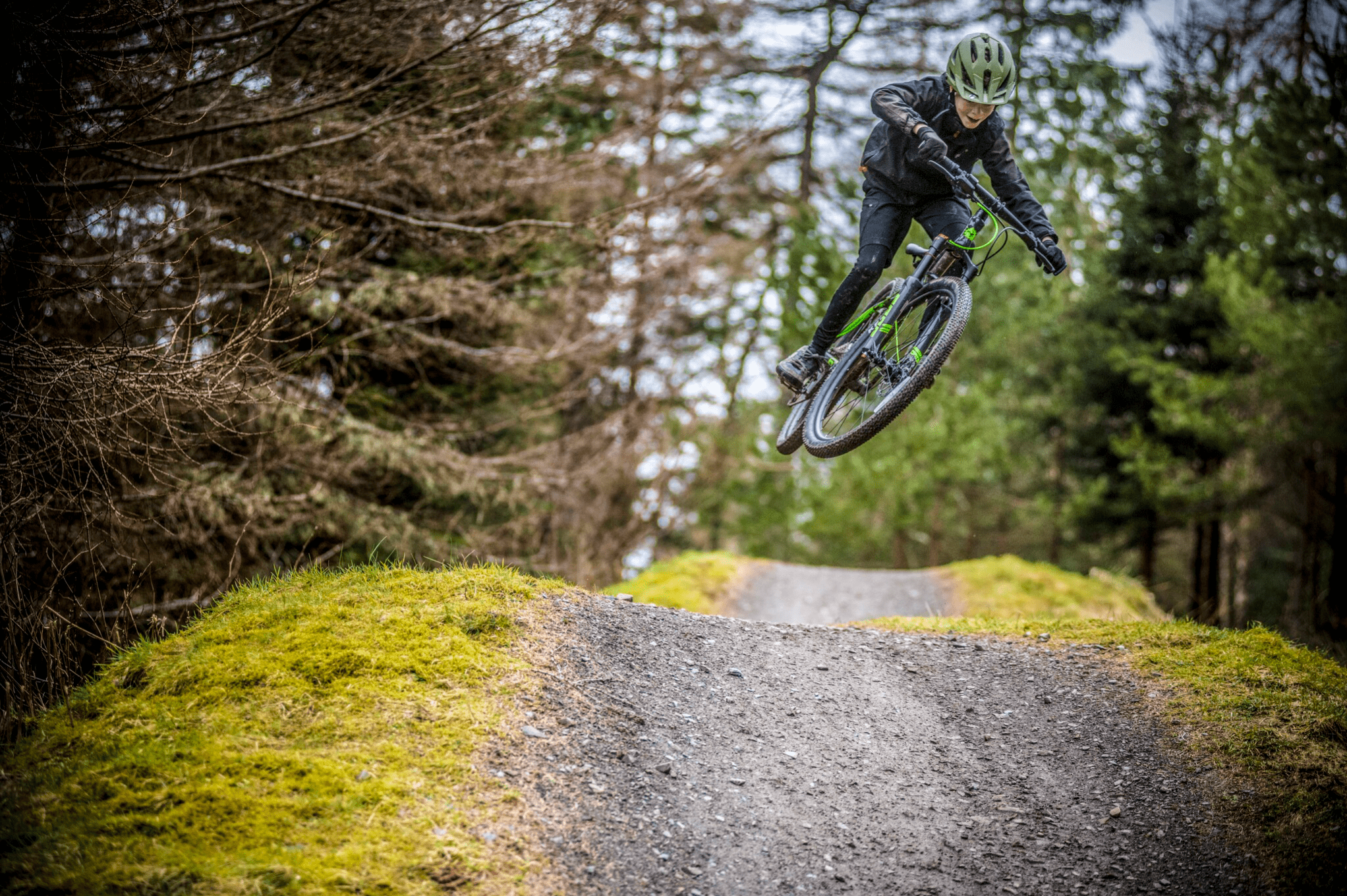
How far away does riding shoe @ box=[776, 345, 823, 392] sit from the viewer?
724 centimetres

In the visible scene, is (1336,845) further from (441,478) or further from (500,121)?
(500,121)

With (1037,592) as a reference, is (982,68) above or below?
above

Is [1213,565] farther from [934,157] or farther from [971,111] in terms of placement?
[934,157]

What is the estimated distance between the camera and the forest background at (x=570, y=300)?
5.90 metres

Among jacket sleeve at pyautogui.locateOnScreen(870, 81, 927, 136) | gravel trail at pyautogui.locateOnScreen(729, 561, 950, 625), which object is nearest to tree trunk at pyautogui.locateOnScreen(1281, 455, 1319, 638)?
gravel trail at pyautogui.locateOnScreen(729, 561, 950, 625)

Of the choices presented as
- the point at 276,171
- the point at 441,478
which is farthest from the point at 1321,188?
the point at 276,171

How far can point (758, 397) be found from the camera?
70.7 ft

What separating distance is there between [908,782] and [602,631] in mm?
2015

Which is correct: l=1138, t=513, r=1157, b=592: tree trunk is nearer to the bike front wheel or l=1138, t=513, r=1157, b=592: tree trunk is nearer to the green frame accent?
the bike front wheel

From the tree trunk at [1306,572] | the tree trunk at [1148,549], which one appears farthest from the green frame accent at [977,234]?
the tree trunk at [1148,549]

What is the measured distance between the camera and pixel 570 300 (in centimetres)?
1399

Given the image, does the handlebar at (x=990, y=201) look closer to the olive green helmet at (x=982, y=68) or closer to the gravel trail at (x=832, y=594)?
the olive green helmet at (x=982, y=68)

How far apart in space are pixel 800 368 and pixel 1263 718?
12.5 ft

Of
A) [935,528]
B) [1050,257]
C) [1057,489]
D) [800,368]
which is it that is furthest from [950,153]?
[1057,489]
